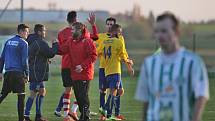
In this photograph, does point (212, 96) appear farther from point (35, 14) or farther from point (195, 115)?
point (35, 14)

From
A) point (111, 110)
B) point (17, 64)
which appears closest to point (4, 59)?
point (17, 64)

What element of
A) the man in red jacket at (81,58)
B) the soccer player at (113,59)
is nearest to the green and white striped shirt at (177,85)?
the man in red jacket at (81,58)

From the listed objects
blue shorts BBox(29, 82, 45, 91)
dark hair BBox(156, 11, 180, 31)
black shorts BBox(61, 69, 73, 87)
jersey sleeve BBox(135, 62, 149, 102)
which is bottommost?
blue shorts BBox(29, 82, 45, 91)

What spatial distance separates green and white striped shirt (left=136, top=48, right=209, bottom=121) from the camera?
269 inches

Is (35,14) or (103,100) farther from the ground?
(35,14)

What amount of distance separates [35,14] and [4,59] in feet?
119

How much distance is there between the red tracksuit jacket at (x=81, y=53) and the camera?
13.9 metres

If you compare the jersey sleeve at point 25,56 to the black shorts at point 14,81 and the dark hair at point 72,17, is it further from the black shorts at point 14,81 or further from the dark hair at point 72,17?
the dark hair at point 72,17

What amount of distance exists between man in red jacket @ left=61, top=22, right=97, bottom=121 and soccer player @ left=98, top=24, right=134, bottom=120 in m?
1.35

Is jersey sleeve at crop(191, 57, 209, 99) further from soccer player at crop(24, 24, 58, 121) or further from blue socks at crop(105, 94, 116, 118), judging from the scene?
blue socks at crop(105, 94, 116, 118)

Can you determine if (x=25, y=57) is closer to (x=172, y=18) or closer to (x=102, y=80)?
(x=102, y=80)

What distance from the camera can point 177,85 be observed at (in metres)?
6.84

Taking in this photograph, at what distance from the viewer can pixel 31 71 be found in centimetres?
1501

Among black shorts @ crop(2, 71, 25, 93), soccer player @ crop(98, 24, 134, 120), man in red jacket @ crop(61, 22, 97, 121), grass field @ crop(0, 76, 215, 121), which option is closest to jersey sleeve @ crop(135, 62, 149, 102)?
man in red jacket @ crop(61, 22, 97, 121)
